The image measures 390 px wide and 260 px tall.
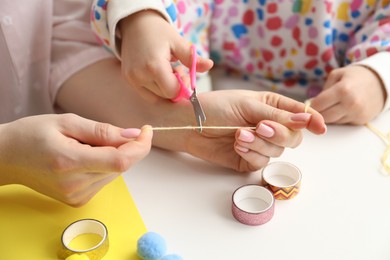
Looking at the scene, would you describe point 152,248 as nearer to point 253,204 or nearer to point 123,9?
point 253,204

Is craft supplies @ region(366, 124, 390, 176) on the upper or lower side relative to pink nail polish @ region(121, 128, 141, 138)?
lower

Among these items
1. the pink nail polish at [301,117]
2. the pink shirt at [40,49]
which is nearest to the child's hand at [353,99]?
the pink nail polish at [301,117]

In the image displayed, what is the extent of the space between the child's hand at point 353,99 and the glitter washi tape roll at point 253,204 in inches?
8.4

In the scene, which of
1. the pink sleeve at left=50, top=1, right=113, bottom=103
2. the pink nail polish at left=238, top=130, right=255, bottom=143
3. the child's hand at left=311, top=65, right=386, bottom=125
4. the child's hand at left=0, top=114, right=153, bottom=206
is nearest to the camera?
the child's hand at left=0, top=114, right=153, bottom=206

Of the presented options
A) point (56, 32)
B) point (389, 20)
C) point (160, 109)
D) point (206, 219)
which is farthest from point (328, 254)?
point (56, 32)

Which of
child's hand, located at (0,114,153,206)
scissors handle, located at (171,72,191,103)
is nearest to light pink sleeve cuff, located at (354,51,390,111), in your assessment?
scissors handle, located at (171,72,191,103)

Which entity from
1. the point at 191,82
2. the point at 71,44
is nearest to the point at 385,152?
the point at 191,82

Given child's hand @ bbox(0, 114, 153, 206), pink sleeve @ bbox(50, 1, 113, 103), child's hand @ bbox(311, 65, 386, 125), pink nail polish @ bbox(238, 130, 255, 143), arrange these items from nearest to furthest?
1. child's hand @ bbox(0, 114, 153, 206)
2. pink nail polish @ bbox(238, 130, 255, 143)
3. child's hand @ bbox(311, 65, 386, 125)
4. pink sleeve @ bbox(50, 1, 113, 103)

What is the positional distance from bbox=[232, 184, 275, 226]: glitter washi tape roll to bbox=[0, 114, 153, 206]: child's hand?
6.0 inches

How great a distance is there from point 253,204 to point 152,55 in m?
0.27

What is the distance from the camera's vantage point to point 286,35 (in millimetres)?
993

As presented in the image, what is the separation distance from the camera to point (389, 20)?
2.90 feet

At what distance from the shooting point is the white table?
60 cm

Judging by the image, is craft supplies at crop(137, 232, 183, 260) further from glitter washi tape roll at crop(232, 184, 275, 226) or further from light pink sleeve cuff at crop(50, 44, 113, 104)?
light pink sleeve cuff at crop(50, 44, 113, 104)
